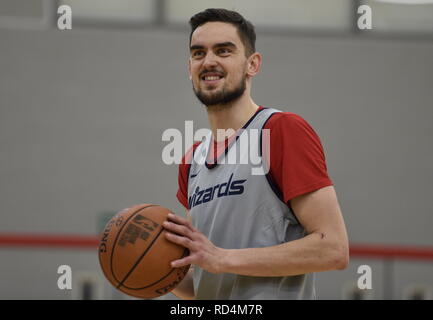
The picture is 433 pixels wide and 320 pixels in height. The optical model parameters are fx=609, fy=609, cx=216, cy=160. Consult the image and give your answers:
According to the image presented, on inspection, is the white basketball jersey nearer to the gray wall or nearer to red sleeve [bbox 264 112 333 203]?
red sleeve [bbox 264 112 333 203]

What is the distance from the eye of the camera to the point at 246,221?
1581 millimetres

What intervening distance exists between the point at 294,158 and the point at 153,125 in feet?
Result: 11.4

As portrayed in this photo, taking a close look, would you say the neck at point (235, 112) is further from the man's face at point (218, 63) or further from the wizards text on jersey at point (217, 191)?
the wizards text on jersey at point (217, 191)

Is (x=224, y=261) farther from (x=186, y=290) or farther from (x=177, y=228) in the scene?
(x=186, y=290)

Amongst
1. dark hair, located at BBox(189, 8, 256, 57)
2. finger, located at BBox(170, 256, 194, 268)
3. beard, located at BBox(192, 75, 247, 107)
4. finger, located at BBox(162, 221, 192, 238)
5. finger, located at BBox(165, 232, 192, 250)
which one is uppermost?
dark hair, located at BBox(189, 8, 256, 57)

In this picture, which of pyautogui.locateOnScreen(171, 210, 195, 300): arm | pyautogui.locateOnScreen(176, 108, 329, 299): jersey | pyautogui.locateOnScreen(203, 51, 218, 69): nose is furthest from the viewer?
pyautogui.locateOnScreen(171, 210, 195, 300): arm

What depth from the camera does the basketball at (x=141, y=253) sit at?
1.53 m

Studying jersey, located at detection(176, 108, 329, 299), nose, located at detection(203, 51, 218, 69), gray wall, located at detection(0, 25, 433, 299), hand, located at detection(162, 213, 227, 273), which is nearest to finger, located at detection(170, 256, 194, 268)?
hand, located at detection(162, 213, 227, 273)

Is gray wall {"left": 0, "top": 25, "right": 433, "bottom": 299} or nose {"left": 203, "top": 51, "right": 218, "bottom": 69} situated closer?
nose {"left": 203, "top": 51, "right": 218, "bottom": 69}

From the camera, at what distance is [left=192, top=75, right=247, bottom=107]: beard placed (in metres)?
1.70

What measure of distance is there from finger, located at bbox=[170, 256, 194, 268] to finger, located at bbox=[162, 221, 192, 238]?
0.19 feet
